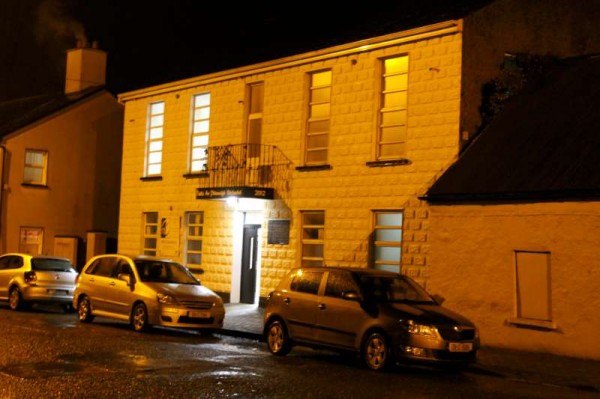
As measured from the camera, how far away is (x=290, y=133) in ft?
73.8

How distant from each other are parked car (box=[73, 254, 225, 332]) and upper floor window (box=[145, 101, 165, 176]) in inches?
304

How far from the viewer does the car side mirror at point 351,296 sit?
1357cm

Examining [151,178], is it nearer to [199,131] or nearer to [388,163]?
[199,131]

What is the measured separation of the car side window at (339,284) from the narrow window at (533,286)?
4.33 meters

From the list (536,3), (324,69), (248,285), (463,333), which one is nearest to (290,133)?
(324,69)

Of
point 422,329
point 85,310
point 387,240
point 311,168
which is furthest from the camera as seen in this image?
point 311,168

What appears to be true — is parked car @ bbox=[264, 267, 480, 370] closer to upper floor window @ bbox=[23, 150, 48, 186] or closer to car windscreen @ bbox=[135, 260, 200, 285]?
car windscreen @ bbox=[135, 260, 200, 285]

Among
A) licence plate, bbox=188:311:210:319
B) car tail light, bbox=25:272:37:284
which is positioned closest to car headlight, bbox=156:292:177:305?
licence plate, bbox=188:311:210:319

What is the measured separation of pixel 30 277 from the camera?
21891mm

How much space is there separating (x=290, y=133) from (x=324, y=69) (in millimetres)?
1879

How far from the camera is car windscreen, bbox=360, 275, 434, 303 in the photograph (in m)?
13.8

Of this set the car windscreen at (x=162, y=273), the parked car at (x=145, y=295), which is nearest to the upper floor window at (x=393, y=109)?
the car windscreen at (x=162, y=273)

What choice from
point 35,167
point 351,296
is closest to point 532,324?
point 351,296

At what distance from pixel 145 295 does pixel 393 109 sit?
709 centimetres
